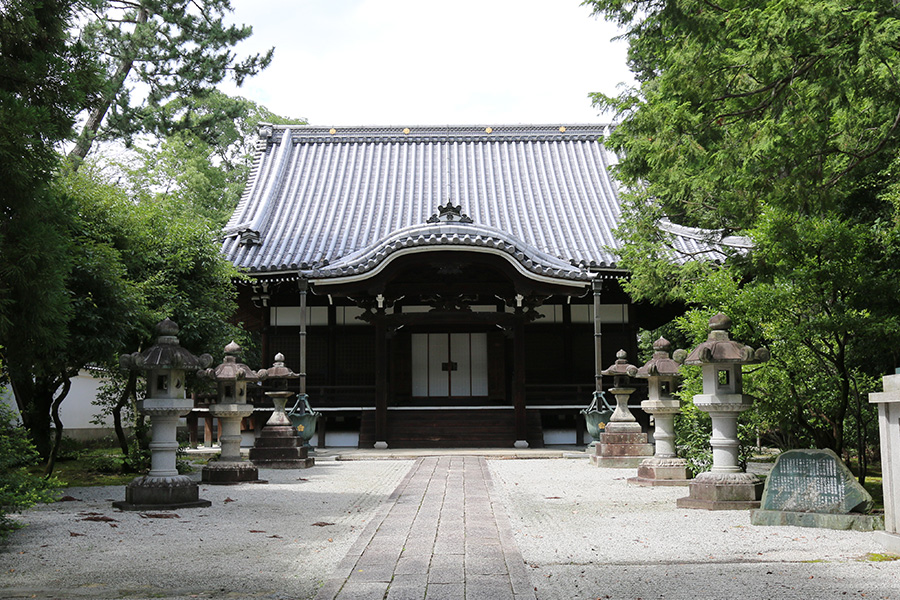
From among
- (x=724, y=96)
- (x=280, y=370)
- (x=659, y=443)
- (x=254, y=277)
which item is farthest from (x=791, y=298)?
(x=254, y=277)

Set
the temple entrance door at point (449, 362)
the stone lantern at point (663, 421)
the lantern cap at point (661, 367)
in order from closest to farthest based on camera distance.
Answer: the stone lantern at point (663, 421) < the lantern cap at point (661, 367) < the temple entrance door at point (449, 362)

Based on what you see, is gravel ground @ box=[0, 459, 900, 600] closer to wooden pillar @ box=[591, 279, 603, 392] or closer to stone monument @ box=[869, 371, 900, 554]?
stone monument @ box=[869, 371, 900, 554]

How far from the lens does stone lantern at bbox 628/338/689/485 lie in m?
9.84

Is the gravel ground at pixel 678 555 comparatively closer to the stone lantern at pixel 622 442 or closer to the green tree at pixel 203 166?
the stone lantern at pixel 622 442

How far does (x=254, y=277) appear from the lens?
17141 millimetres

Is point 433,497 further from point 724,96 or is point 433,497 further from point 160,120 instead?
point 160,120

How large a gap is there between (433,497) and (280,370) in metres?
6.10

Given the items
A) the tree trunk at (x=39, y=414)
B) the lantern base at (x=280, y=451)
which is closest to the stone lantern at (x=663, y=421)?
the lantern base at (x=280, y=451)

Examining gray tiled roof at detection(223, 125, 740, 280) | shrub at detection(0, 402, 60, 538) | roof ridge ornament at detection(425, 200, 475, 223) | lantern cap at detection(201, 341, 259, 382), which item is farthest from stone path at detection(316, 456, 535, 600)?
roof ridge ornament at detection(425, 200, 475, 223)

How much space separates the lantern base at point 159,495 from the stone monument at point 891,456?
20.8 feet

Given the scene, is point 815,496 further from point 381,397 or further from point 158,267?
point 381,397

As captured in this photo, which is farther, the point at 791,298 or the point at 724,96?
the point at 791,298

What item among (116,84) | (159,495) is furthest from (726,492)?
(116,84)

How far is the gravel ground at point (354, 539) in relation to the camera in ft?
14.8
